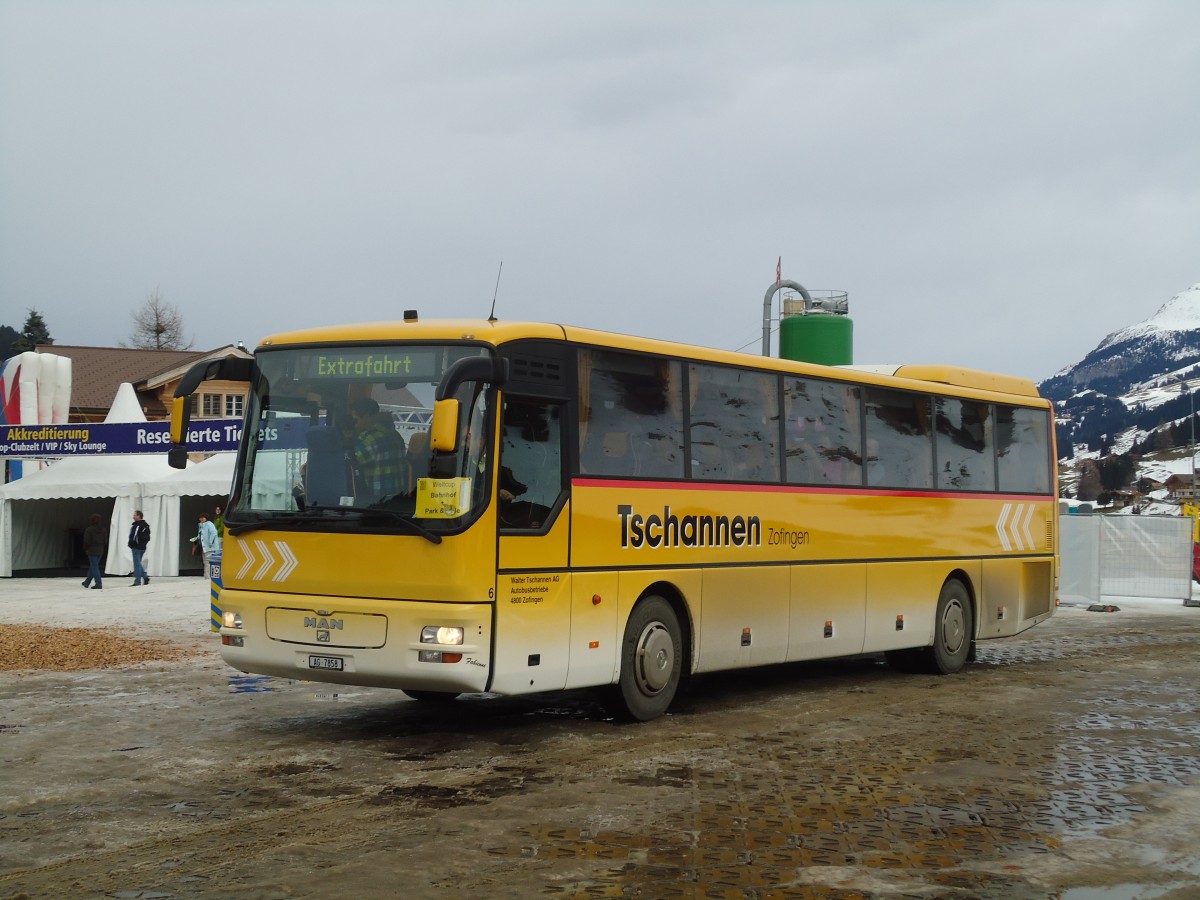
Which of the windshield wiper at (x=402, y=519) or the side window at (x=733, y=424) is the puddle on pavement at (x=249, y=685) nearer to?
the windshield wiper at (x=402, y=519)

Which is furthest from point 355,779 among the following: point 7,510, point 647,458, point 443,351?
point 7,510

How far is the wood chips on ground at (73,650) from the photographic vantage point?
1672 cm

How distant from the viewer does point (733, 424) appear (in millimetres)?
13398

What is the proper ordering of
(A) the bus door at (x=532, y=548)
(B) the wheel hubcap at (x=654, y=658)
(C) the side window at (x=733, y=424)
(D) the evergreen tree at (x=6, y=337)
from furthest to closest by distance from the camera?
1. (D) the evergreen tree at (x=6, y=337)
2. (C) the side window at (x=733, y=424)
3. (B) the wheel hubcap at (x=654, y=658)
4. (A) the bus door at (x=532, y=548)

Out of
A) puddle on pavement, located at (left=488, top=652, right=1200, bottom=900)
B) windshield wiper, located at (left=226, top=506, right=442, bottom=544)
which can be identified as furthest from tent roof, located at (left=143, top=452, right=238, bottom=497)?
puddle on pavement, located at (left=488, top=652, right=1200, bottom=900)

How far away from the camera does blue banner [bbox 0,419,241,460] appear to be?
36594 mm

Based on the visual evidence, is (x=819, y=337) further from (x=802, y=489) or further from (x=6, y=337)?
(x=6, y=337)

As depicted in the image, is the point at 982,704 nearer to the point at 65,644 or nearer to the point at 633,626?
the point at 633,626

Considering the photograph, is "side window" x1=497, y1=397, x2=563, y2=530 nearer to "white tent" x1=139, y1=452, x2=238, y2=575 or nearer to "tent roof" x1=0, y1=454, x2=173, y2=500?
"white tent" x1=139, y1=452, x2=238, y2=575

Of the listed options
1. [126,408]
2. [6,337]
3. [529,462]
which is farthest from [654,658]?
[6,337]

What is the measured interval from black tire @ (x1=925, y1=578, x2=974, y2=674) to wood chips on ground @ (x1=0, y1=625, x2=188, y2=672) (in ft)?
30.9

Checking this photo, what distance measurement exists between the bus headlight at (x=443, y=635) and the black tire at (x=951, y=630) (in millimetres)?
8297

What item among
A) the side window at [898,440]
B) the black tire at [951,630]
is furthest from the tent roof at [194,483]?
the side window at [898,440]

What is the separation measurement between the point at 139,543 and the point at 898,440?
23.8 metres
